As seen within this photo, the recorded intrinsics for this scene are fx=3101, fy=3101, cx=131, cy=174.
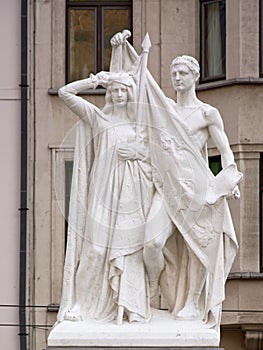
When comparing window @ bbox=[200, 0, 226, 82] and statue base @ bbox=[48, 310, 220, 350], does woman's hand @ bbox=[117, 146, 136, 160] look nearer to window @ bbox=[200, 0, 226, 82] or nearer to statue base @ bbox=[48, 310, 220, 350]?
statue base @ bbox=[48, 310, 220, 350]

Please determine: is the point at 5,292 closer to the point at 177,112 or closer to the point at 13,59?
the point at 13,59

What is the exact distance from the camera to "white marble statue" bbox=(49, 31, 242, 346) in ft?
111

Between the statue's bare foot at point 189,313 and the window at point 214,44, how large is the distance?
59.2 ft

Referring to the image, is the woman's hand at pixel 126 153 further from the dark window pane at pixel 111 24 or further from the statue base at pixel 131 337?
the dark window pane at pixel 111 24

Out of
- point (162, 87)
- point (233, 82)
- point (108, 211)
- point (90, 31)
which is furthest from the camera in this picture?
point (90, 31)

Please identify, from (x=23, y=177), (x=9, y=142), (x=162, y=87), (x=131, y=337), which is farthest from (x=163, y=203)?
(x=9, y=142)

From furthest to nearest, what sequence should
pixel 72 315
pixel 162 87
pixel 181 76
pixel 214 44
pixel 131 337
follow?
1. pixel 162 87
2. pixel 214 44
3. pixel 181 76
4. pixel 72 315
5. pixel 131 337

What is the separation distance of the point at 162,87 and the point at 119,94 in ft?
60.8

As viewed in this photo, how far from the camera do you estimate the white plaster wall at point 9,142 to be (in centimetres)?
5309

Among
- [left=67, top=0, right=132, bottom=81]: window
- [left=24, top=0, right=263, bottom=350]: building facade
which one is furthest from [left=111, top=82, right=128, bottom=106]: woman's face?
[left=67, top=0, right=132, bottom=81]: window

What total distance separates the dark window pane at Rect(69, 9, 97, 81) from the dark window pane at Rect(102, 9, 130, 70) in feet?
0.62

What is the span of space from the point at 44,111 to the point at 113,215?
19.1m

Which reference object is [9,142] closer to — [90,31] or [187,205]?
[90,31]

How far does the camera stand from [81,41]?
53.0 m
